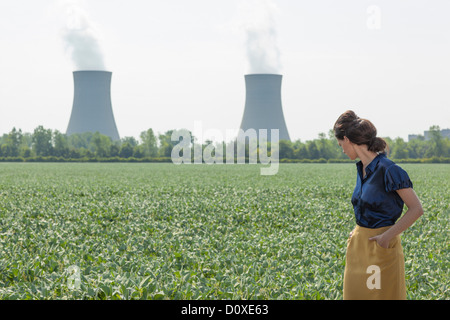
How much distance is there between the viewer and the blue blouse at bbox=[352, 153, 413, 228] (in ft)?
8.27

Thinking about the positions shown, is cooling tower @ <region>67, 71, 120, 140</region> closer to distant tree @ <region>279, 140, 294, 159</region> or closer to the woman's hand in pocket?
distant tree @ <region>279, 140, 294, 159</region>

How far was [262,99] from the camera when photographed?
44656mm

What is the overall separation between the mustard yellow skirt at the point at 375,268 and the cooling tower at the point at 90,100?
45.3 m

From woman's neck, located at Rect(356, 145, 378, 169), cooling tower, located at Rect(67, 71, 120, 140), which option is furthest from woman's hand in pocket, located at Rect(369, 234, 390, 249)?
cooling tower, located at Rect(67, 71, 120, 140)

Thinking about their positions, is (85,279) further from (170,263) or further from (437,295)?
(437,295)

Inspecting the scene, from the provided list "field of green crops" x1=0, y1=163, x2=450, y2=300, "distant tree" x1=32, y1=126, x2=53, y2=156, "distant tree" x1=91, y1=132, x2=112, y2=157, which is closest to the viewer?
"field of green crops" x1=0, y1=163, x2=450, y2=300

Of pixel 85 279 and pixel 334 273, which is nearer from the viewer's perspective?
pixel 85 279

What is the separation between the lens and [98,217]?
9.73 meters

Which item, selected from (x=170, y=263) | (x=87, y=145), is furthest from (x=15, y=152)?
(x=170, y=263)

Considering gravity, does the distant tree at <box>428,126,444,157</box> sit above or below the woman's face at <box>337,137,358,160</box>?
above

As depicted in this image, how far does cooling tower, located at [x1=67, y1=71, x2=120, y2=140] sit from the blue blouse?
45.3 meters

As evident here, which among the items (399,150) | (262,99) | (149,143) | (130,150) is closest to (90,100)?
(262,99)

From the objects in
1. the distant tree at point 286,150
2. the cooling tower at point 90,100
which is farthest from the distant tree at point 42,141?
the distant tree at point 286,150
